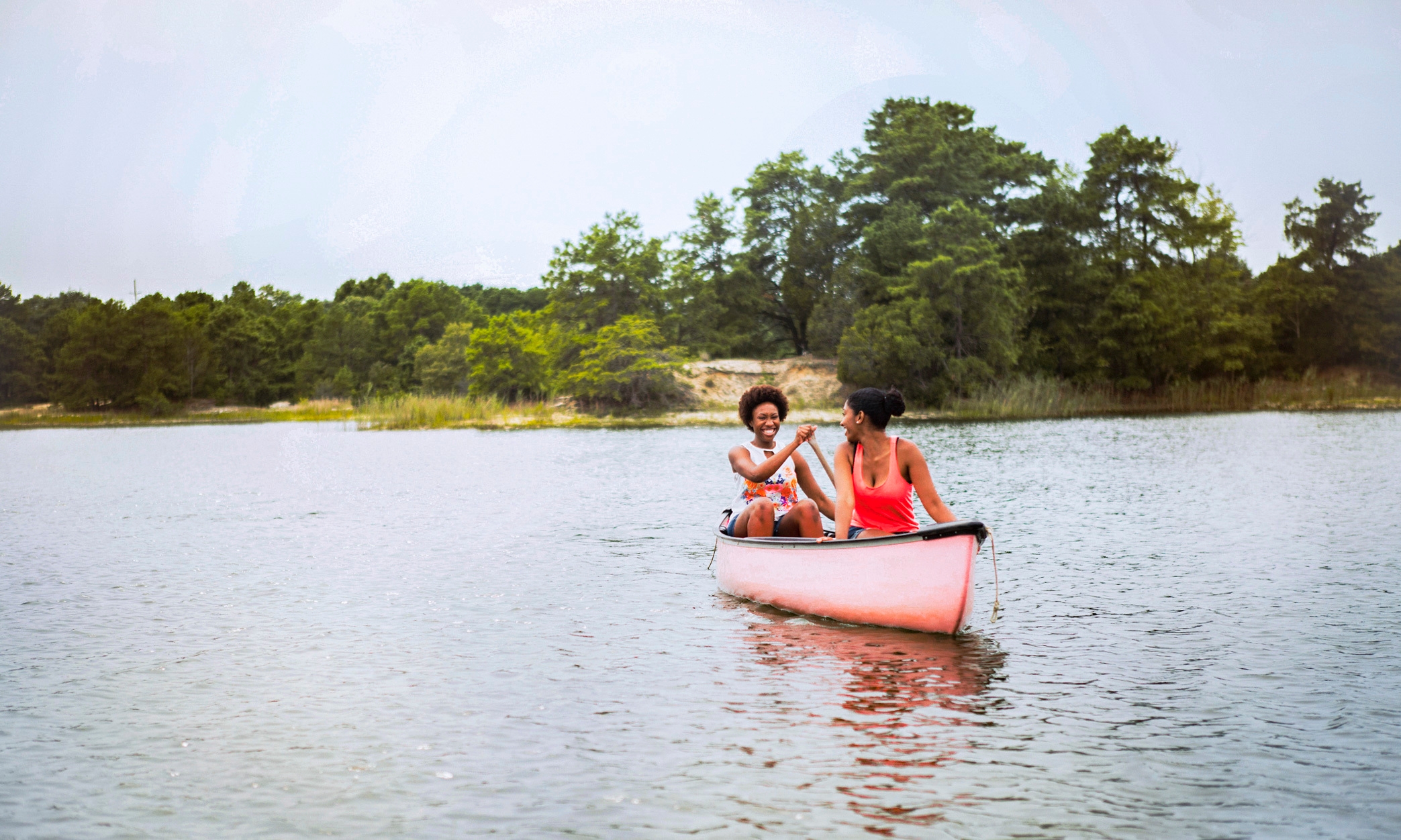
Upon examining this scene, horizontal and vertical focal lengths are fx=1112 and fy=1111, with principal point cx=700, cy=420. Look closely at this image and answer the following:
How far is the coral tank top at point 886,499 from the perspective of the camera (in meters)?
8.70

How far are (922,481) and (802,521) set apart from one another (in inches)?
71.2

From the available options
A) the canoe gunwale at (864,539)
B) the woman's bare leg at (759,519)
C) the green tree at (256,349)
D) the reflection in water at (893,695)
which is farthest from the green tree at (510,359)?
the reflection in water at (893,695)

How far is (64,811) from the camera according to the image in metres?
5.36

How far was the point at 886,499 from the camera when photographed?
875 cm

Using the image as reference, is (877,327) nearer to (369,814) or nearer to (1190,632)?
(1190,632)

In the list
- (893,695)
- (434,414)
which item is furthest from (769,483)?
(434,414)

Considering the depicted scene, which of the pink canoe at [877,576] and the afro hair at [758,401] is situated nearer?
the pink canoe at [877,576]

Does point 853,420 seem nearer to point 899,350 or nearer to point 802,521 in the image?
point 802,521

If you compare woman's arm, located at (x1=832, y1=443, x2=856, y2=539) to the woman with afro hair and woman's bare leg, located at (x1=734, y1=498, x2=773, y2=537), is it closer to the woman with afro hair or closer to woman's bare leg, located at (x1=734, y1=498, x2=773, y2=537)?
the woman with afro hair

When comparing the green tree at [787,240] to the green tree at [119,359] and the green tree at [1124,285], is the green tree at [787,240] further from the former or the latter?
the green tree at [119,359]

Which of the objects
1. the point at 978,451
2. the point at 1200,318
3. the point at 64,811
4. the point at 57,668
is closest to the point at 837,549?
the point at 64,811

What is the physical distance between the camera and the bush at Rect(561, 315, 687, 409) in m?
57.5

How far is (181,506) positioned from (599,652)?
1500cm

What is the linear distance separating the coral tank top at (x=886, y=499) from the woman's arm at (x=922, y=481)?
0.08 m
